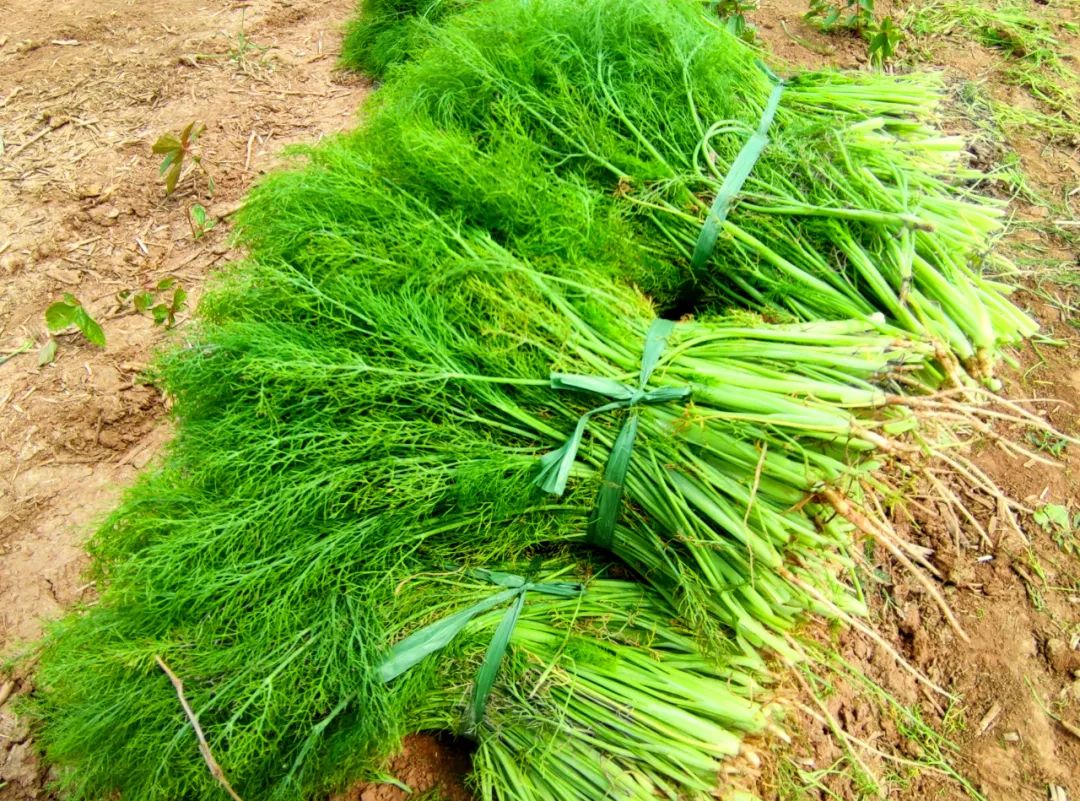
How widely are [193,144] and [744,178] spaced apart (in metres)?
3.14

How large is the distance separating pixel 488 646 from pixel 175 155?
3.16m

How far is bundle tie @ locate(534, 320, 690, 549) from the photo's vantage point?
79.4 inches

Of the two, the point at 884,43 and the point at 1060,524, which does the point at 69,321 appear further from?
the point at 884,43

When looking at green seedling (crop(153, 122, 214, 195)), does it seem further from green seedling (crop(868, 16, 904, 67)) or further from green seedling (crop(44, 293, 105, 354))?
green seedling (crop(868, 16, 904, 67))

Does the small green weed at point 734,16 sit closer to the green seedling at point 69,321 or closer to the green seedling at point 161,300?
the green seedling at point 161,300

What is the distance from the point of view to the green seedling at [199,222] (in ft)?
12.5

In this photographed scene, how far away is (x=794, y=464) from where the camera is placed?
6.51ft

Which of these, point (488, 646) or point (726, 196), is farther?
point (726, 196)

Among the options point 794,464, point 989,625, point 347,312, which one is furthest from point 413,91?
point 989,625

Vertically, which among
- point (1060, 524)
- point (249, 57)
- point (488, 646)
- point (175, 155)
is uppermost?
point (249, 57)

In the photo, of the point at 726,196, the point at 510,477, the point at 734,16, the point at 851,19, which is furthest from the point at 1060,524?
the point at 851,19

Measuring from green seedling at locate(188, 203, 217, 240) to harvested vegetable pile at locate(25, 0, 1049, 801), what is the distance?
1.45m

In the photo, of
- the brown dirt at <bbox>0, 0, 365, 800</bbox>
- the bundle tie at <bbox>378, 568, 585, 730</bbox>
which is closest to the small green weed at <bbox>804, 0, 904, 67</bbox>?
the brown dirt at <bbox>0, 0, 365, 800</bbox>

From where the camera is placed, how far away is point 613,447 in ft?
6.75
